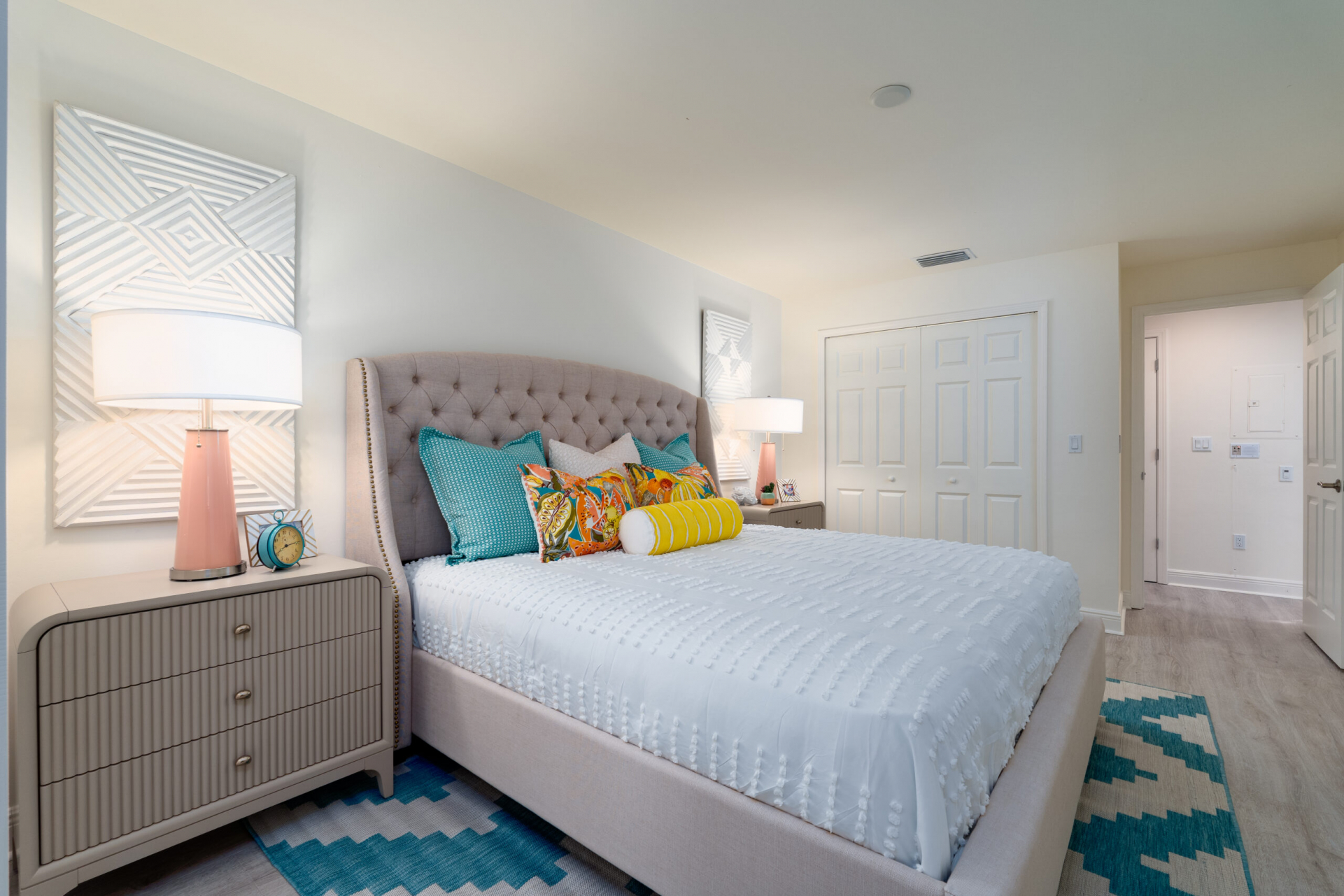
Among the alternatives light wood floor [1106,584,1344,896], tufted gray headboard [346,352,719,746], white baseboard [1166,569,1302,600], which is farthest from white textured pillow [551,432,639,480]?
white baseboard [1166,569,1302,600]

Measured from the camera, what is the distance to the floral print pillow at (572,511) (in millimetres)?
2324

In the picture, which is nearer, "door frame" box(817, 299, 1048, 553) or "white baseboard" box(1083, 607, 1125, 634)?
"white baseboard" box(1083, 607, 1125, 634)

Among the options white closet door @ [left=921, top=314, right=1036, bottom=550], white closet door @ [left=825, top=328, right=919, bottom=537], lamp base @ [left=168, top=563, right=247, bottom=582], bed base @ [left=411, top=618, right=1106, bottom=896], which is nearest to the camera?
bed base @ [left=411, top=618, right=1106, bottom=896]

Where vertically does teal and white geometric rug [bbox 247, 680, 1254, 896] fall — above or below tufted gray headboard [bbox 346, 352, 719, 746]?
below

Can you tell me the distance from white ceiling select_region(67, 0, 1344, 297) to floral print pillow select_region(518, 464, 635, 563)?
4.37 feet

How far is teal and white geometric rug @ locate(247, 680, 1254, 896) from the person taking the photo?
1.64 metres

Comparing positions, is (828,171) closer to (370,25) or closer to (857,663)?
(370,25)

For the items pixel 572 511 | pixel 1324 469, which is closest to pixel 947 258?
pixel 1324 469

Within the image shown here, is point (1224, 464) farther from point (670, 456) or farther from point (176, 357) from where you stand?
point (176, 357)

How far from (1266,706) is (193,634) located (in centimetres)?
376

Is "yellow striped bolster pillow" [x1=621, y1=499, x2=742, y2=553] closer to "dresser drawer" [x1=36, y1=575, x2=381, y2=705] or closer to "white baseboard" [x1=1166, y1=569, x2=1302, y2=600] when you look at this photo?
"dresser drawer" [x1=36, y1=575, x2=381, y2=705]

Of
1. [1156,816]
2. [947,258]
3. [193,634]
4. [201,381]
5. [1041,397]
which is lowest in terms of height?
[1156,816]

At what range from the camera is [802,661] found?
133cm

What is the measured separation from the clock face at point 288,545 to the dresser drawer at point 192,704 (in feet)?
0.84
